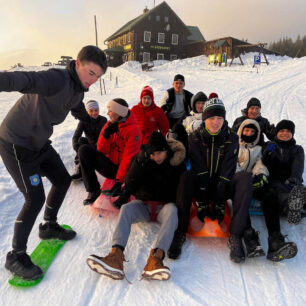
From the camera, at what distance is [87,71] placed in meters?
1.89

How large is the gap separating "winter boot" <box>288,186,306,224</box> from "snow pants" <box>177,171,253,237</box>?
52 centimetres

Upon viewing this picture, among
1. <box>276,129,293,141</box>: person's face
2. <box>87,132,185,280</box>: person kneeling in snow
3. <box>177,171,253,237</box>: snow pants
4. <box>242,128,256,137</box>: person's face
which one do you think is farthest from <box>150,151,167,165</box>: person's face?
<box>276,129,293,141</box>: person's face

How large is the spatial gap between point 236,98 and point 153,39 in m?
26.1

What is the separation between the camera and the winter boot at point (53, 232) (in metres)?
2.51

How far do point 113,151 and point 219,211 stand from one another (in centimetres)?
170

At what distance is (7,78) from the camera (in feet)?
4.71

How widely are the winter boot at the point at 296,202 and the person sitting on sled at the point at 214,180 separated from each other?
0.53 m

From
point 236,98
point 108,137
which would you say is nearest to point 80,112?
point 108,137

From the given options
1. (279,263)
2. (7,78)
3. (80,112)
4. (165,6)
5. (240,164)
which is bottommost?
(279,263)

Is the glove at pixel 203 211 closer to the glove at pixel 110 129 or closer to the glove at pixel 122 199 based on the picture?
the glove at pixel 122 199

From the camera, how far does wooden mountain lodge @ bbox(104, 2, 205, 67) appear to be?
3244 centimetres

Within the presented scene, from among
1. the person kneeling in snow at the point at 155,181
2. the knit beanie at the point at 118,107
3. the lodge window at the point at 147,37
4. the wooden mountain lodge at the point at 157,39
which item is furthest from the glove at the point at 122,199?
the lodge window at the point at 147,37

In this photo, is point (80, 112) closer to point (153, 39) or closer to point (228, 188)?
point (228, 188)

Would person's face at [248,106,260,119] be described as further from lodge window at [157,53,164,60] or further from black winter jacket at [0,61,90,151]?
lodge window at [157,53,164,60]
